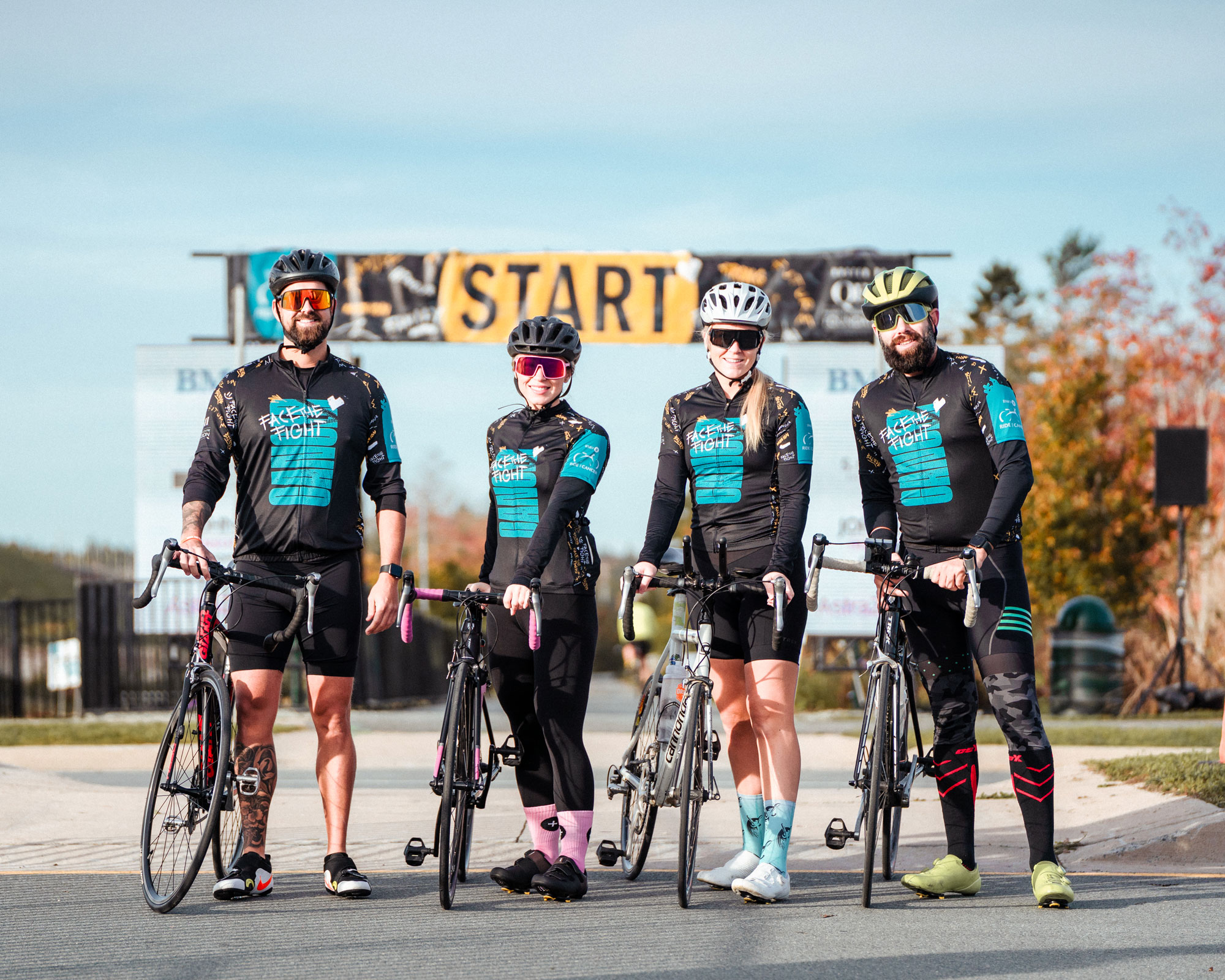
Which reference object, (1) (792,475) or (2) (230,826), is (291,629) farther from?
(1) (792,475)

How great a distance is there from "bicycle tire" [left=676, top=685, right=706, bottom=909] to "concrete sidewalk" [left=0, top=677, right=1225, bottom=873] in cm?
137

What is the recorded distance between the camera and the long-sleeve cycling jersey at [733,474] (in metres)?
6.02

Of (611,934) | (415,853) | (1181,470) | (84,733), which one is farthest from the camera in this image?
(1181,470)

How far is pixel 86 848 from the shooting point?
7371 millimetres

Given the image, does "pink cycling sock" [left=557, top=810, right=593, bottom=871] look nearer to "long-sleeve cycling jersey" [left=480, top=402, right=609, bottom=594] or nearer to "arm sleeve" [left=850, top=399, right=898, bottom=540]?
"long-sleeve cycling jersey" [left=480, top=402, right=609, bottom=594]

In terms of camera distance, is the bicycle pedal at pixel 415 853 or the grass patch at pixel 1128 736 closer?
the bicycle pedal at pixel 415 853

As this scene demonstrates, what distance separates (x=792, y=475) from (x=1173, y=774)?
13.3ft

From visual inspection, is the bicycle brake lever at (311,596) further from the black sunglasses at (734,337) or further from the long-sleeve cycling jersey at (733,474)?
the black sunglasses at (734,337)

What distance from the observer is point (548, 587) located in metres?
6.02

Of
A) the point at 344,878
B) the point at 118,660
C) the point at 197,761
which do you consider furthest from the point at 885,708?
the point at 118,660

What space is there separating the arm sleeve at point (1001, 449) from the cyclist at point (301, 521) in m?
2.32

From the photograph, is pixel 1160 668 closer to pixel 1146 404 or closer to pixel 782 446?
pixel 782 446

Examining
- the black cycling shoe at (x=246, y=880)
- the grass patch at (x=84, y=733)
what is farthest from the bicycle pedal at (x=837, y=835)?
the grass patch at (x=84, y=733)

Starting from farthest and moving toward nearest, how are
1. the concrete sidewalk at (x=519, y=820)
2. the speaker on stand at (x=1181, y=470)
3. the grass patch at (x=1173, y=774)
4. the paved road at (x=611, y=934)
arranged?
the speaker on stand at (x=1181, y=470) → the grass patch at (x=1173, y=774) → the concrete sidewalk at (x=519, y=820) → the paved road at (x=611, y=934)
